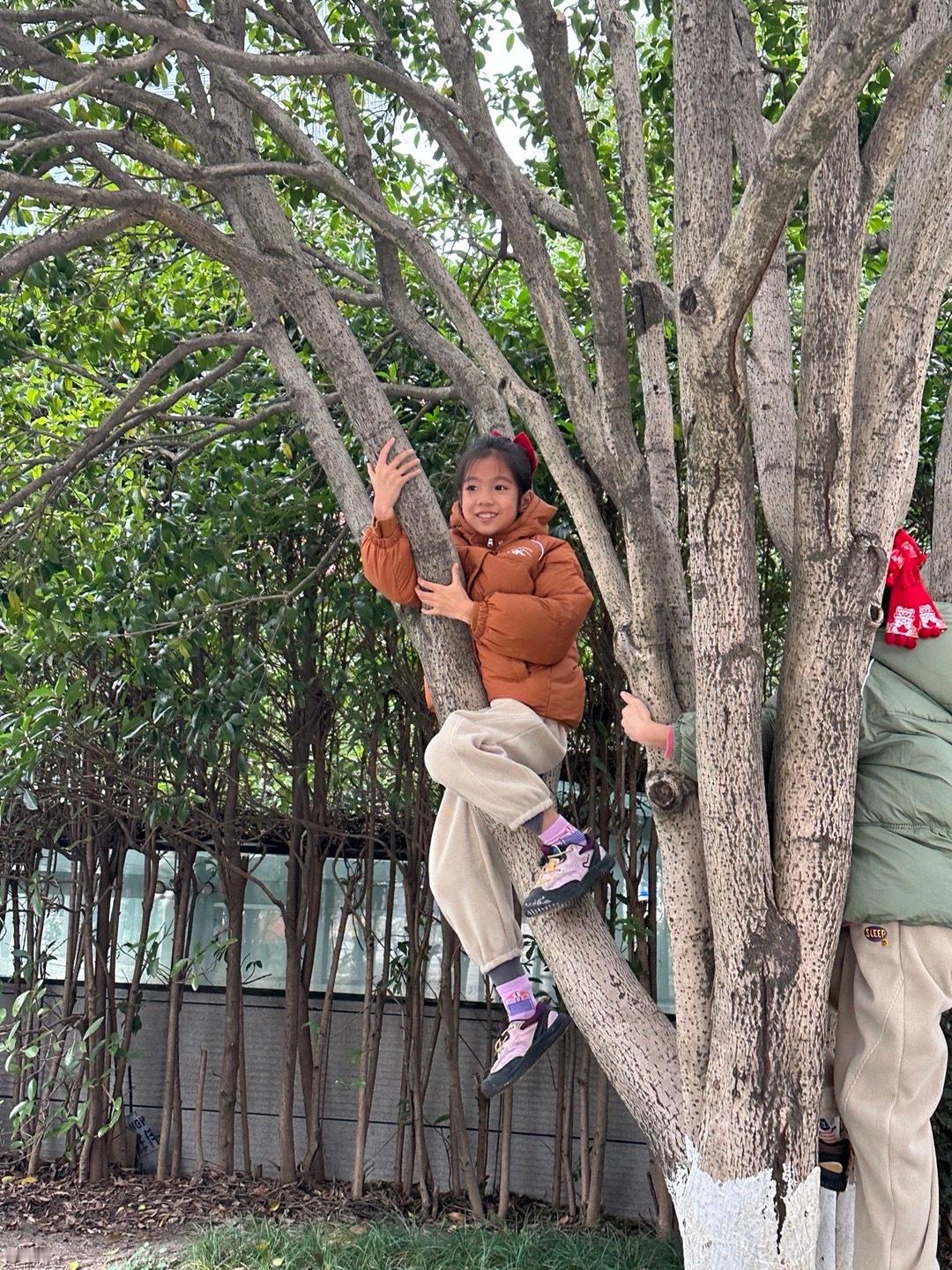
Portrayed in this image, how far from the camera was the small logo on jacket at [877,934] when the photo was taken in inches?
94.8

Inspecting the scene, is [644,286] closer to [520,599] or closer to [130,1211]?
[520,599]

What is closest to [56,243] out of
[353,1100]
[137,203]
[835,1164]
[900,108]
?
[137,203]

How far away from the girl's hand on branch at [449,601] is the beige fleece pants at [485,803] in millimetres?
222

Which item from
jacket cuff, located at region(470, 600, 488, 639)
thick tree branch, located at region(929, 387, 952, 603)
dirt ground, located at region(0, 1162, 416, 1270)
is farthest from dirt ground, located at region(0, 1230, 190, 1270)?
thick tree branch, located at region(929, 387, 952, 603)

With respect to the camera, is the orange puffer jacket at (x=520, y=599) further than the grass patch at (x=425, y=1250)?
No

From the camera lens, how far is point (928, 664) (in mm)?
2535

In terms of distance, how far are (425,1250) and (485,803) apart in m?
2.22

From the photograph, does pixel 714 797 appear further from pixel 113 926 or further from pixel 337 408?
pixel 113 926

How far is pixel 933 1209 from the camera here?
2400mm

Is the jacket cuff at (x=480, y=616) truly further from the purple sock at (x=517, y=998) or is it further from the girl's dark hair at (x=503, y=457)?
the purple sock at (x=517, y=998)

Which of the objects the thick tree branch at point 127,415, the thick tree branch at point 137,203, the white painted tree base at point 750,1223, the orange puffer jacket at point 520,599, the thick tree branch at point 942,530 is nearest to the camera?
the white painted tree base at point 750,1223

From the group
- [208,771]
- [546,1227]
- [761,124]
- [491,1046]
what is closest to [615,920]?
[491,1046]

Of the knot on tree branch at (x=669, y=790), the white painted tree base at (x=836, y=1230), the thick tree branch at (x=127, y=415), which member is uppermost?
the thick tree branch at (x=127, y=415)

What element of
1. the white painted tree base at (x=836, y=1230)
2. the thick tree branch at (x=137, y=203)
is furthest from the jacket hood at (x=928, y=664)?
the thick tree branch at (x=137, y=203)
